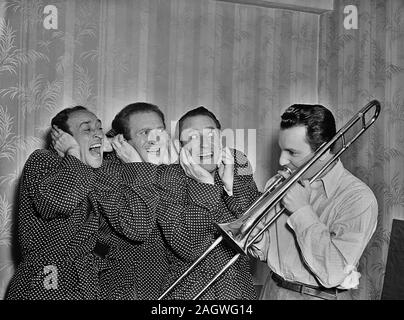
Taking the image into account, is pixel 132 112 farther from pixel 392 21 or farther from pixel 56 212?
pixel 392 21

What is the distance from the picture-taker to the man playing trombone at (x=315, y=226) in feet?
4.35

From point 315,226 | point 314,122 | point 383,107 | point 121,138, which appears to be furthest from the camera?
point 383,107

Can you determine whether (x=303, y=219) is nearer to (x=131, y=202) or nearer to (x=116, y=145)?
Result: (x=131, y=202)

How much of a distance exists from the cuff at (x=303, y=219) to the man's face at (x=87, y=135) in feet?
1.85

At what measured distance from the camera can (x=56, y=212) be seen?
135 centimetres

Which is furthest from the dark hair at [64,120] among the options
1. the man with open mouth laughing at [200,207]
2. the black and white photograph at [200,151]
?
the man with open mouth laughing at [200,207]

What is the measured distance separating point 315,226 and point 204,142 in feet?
1.34

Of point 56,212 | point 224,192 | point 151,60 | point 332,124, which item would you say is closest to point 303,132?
point 332,124

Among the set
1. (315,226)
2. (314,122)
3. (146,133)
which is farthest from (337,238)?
(146,133)

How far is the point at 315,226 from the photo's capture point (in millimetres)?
1340

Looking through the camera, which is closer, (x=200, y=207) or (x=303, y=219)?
(x=303, y=219)

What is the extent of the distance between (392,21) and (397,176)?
654mm

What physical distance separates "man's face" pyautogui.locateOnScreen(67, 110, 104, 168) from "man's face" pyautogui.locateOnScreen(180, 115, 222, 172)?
25 centimetres

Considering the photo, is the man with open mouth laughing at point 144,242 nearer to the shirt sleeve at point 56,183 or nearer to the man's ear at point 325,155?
the shirt sleeve at point 56,183
